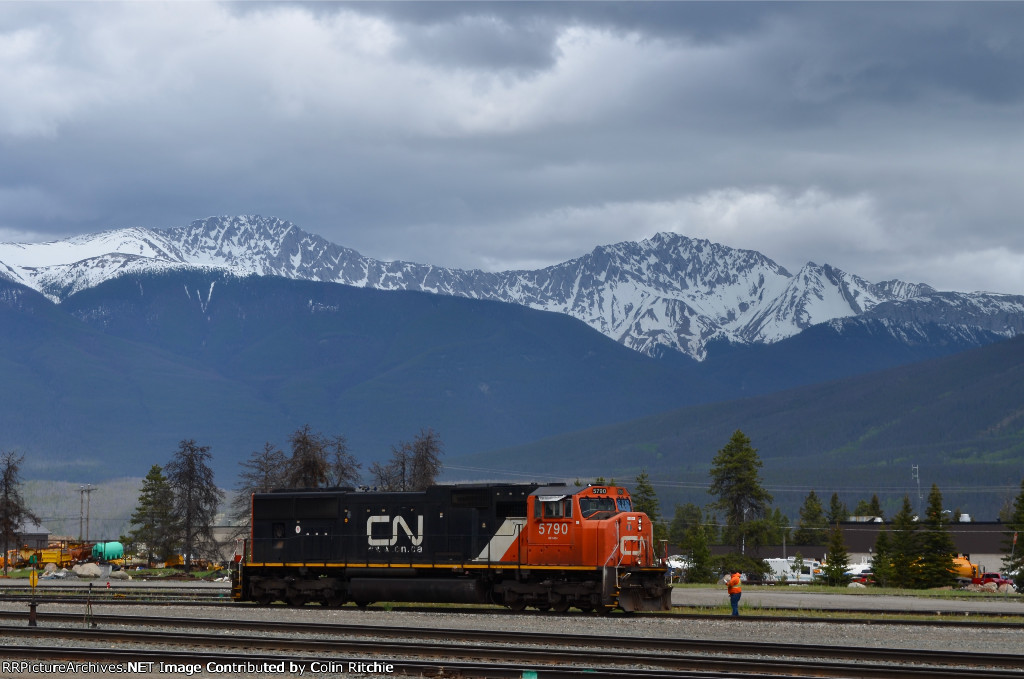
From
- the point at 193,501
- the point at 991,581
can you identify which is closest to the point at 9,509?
the point at 193,501

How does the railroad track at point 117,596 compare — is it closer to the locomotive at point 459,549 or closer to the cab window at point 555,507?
the locomotive at point 459,549

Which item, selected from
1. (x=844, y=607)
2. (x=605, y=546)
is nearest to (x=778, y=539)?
(x=844, y=607)

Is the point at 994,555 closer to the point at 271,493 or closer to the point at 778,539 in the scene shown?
the point at 778,539

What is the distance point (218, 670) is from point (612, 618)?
60.1 feet

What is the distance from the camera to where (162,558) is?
128m

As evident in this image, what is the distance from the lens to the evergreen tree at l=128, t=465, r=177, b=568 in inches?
4892

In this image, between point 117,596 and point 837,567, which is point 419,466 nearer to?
point 837,567

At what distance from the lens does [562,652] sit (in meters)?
31.9

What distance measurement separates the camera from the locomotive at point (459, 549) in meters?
46.5

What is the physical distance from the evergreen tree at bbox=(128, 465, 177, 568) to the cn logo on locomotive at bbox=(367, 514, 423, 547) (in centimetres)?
7819

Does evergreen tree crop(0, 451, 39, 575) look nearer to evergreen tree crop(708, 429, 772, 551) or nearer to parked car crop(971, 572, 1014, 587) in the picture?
evergreen tree crop(708, 429, 772, 551)

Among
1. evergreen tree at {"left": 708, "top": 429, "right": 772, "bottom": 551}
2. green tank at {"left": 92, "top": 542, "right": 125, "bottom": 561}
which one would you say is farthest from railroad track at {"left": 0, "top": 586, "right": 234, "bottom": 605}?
evergreen tree at {"left": 708, "top": 429, "right": 772, "bottom": 551}

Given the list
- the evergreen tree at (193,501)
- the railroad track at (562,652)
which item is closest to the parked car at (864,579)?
Result: the evergreen tree at (193,501)

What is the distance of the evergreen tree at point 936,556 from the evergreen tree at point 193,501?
216 ft
